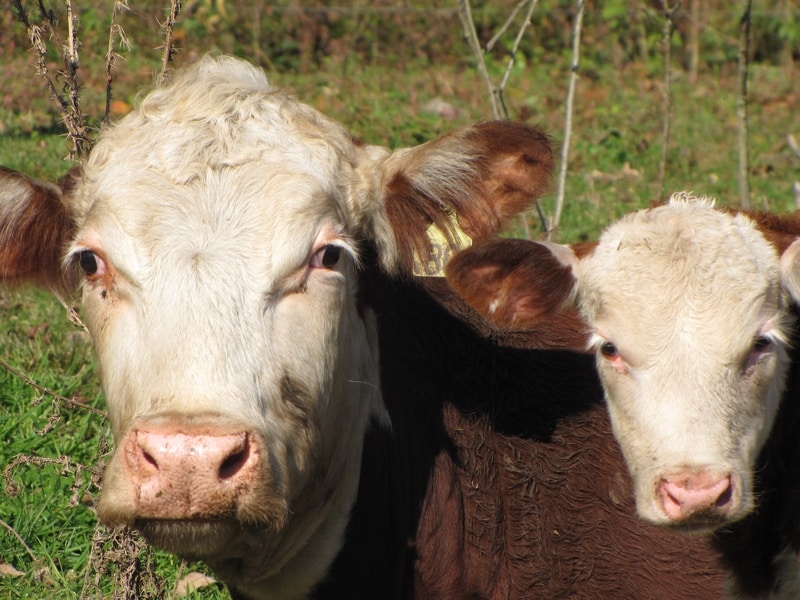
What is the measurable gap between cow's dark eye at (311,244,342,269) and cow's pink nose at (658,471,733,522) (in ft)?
4.19

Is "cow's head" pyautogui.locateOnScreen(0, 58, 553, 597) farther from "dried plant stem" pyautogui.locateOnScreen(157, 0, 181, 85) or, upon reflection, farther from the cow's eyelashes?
"dried plant stem" pyautogui.locateOnScreen(157, 0, 181, 85)

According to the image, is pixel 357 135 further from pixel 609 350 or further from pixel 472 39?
pixel 609 350

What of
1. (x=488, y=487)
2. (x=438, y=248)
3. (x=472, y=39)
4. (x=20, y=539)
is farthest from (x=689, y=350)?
(x=472, y=39)

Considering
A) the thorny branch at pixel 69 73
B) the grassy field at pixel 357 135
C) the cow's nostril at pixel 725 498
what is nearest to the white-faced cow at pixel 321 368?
the thorny branch at pixel 69 73

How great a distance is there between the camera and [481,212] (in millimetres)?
4047

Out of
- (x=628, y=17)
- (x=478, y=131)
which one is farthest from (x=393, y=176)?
(x=628, y=17)

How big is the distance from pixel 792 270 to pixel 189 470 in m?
2.23

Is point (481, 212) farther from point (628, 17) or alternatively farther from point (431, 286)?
point (628, 17)

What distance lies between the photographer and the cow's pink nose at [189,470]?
300 cm

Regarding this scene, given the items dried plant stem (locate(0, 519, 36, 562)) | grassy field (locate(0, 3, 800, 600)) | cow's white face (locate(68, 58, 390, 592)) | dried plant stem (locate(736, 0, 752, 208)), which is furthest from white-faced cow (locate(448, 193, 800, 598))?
dried plant stem (locate(736, 0, 752, 208))

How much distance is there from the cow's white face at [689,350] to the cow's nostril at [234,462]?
4.36 ft

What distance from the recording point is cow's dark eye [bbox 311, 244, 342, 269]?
142 inches

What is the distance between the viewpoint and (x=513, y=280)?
13.6 feet

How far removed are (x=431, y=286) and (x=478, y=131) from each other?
821 millimetres
